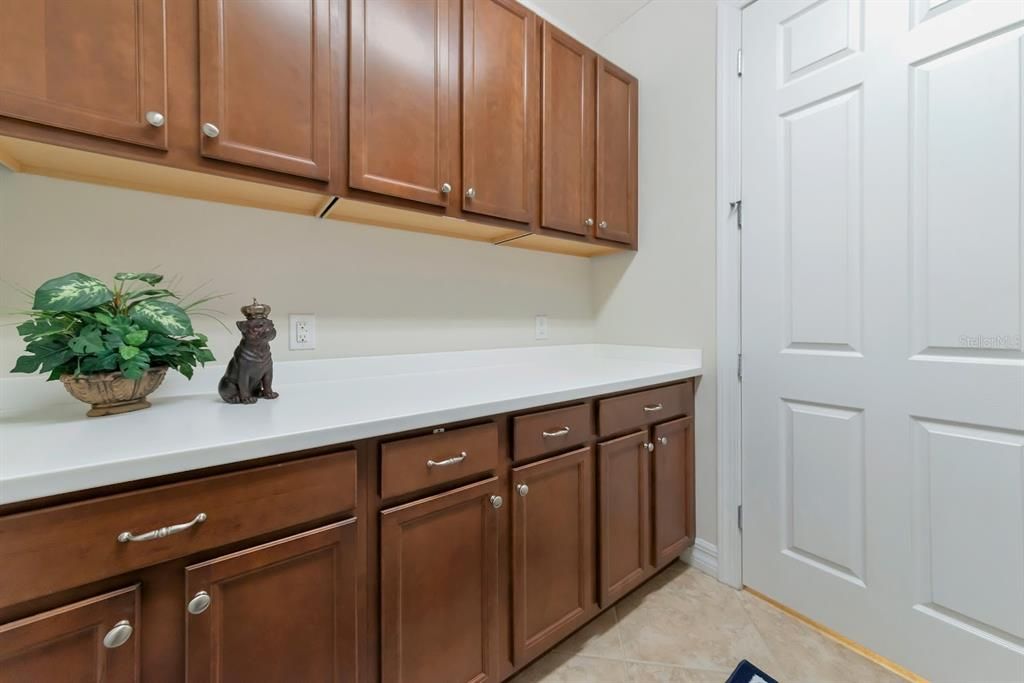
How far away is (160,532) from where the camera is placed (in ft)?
2.18

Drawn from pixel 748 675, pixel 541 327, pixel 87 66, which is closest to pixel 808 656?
pixel 748 675

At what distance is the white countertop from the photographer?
0.63 meters

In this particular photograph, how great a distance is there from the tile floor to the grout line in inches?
0.8

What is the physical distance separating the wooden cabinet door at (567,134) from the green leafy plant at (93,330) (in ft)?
4.06

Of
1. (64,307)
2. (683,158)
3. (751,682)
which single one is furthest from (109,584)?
(683,158)

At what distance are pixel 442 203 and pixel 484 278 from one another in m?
0.54

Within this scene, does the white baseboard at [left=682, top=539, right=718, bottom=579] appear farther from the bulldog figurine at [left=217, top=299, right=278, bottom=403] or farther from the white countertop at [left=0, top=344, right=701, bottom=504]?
the bulldog figurine at [left=217, top=299, right=278, bottom=403]

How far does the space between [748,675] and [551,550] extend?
712 mm

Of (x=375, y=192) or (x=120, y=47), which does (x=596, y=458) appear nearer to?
(x=375, y=192)

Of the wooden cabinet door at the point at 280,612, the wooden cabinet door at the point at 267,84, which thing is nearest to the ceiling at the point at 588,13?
the wooden cabinet door at the point at 267,84

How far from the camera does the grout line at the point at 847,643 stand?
1.26 m

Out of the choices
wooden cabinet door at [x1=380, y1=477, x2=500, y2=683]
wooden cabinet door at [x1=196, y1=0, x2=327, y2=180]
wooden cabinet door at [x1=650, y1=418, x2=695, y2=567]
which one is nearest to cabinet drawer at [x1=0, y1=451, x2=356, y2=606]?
wooden cabinet door at [x1=380, y1=477, x2=500, y2=683]

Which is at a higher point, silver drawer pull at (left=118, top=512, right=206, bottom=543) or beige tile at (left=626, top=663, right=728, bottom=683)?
silver drawer pull at (left=118, top=512, right=206, bottom=543)

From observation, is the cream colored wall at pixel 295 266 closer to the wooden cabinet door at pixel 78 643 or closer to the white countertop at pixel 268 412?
the white countertop at pixel 268 412
